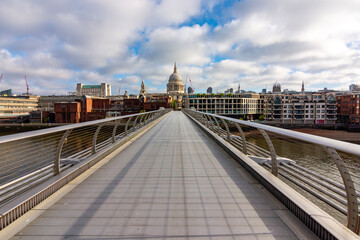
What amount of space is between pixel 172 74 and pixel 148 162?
456ft

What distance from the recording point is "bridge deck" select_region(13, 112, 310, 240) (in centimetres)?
213

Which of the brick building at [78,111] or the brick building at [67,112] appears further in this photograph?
the brick building at [78,111]

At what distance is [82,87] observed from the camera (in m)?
198

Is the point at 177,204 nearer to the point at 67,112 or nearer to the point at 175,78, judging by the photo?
the point at 67,112

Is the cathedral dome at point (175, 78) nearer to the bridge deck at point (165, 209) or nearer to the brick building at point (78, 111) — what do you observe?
the brick building at point (78, 111)

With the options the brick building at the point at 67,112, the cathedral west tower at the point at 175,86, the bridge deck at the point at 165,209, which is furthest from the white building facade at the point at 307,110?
the bridge deck at the point at 165,209

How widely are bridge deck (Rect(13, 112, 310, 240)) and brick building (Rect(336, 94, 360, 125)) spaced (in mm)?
82998

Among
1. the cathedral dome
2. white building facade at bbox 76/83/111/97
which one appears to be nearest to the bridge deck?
the cathedral dome

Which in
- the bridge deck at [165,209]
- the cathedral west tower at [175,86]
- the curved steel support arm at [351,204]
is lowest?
the bridge deck at [165,209]

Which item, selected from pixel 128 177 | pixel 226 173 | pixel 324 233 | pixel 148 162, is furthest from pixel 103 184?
pixel 324 233

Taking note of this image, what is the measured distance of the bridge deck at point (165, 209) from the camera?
213cm

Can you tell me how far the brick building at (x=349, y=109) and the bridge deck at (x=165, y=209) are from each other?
82998 millimetres

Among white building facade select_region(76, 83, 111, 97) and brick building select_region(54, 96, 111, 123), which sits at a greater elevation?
white building facade select_region(76, 83, 111, 97)

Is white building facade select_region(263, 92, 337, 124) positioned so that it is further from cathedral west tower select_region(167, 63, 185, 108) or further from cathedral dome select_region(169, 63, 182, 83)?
cathedral dome select_region(169, 63, 182, 83)
